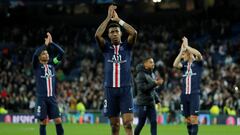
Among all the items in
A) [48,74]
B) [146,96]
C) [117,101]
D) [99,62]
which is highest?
[99,62]

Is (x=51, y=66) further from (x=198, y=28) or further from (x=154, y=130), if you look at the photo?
(x=198, y=28)

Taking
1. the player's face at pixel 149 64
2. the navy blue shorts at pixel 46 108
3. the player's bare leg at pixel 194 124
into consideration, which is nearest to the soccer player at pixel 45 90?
the navy blue shorts at pixel 46 108

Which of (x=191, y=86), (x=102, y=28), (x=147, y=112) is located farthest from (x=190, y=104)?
(x=102, y=28)

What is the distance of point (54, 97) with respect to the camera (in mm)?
15344

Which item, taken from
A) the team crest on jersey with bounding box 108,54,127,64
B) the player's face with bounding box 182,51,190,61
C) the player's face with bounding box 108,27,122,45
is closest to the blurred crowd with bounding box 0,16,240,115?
the player's face with bounding box 182,51,190,61

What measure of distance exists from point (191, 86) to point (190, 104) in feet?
1.42

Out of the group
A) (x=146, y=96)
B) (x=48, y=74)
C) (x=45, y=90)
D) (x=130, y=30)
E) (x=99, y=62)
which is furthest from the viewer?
(x=99, y=62)

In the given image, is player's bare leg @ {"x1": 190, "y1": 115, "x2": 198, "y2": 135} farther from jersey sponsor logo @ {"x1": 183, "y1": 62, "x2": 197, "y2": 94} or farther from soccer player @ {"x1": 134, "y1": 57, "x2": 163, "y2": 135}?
soccer player @ {"x1": 134, "y1": 57, "x2": 163, "y2": 135}

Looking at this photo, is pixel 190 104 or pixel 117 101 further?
pixel 190 104

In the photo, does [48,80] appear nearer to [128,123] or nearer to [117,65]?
[117,65]

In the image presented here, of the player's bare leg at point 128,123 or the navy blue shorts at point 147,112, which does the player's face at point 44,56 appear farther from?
the player's bare leg at point 128,123

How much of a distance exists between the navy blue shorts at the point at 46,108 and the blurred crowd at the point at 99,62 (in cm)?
1433

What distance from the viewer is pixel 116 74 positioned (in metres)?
12.3

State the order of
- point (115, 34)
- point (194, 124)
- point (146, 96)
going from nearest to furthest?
point (115, 34), point (194, 124), point (146, 96)
